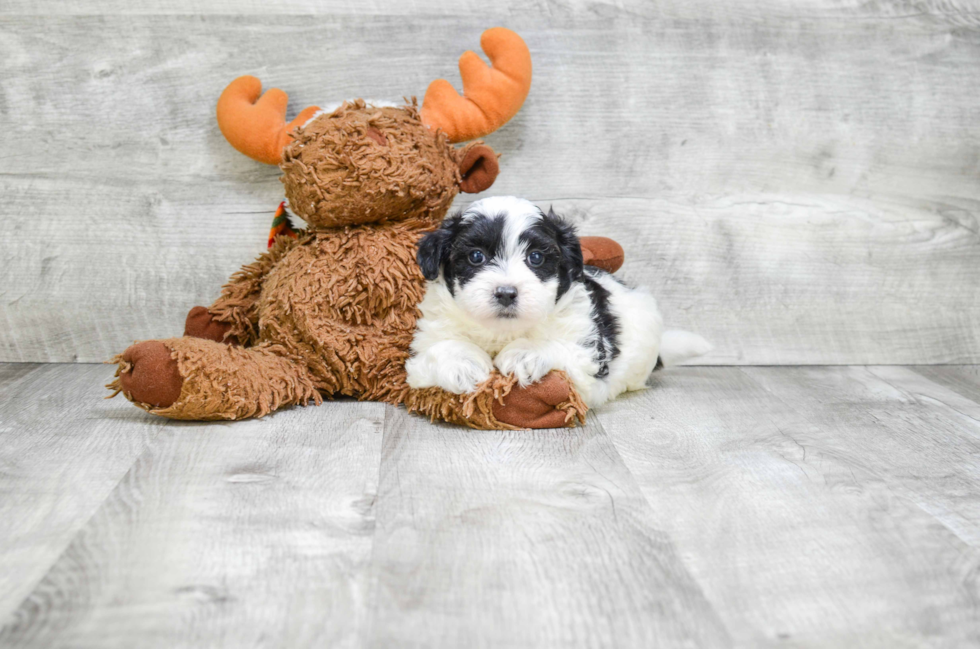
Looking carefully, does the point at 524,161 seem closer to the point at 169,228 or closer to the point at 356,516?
the point at 169,228

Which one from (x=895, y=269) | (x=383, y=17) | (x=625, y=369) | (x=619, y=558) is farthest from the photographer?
(x=895, y=269)

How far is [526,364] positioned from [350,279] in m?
0.43

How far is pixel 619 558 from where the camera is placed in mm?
1103

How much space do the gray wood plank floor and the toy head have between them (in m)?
0.46

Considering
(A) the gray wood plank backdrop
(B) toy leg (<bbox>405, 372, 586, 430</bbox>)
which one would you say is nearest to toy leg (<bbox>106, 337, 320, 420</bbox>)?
(B) toy leg (<bbox>405, 372, 586, 430</bbox>)

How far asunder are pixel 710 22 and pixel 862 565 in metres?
1.56

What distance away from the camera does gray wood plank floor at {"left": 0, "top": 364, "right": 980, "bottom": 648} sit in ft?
3.11

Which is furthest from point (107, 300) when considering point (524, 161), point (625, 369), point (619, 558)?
point (619, 558)

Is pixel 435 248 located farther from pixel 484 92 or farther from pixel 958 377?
pixel 958 377

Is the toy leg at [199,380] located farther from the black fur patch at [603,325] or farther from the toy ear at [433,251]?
the black fur patch at [603,325]

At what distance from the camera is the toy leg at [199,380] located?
5.01ft

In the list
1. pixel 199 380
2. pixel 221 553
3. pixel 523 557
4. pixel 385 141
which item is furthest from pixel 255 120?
pixel 523 557

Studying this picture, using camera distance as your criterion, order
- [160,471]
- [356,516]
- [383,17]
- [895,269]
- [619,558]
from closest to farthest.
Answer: [619,558] < [356,516] < [160,471] < [383,17] < [895,269]

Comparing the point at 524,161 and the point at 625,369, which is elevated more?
the point at 524,161
